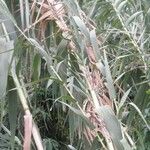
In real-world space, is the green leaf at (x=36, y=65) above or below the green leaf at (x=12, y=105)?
above

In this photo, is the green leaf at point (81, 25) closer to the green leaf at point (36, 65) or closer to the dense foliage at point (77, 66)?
the dense foliage at point (77, 66)

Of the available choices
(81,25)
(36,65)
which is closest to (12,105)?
(36,65)

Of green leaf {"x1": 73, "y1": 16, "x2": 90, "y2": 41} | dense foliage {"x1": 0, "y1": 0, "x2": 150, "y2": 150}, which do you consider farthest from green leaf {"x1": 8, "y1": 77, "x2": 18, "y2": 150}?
green leaf {"x1": 73, "y1": 16, "x2": 90, "y2": 41}

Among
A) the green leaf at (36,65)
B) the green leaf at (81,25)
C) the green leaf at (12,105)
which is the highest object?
the green leaf at (81,25)

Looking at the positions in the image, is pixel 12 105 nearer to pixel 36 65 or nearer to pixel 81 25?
pixel 36 65

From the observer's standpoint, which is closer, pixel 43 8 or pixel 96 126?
pixel 96 126

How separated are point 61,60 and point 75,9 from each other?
10cm

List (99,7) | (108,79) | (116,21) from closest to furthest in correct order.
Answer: (108,79), (116,21), (99,7)

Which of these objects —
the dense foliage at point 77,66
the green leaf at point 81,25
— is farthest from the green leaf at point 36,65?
the green leaf at point 81,25

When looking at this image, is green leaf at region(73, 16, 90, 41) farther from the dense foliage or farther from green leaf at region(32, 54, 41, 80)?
green leaf at region(32, 54, 41, 80)

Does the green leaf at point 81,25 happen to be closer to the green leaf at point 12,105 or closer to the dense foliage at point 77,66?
the dense foliage at point 77,66

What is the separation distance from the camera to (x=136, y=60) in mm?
878

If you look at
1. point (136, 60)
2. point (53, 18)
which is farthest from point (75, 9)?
point (136, 60)

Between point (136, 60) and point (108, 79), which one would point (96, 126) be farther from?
point (136, 60)
